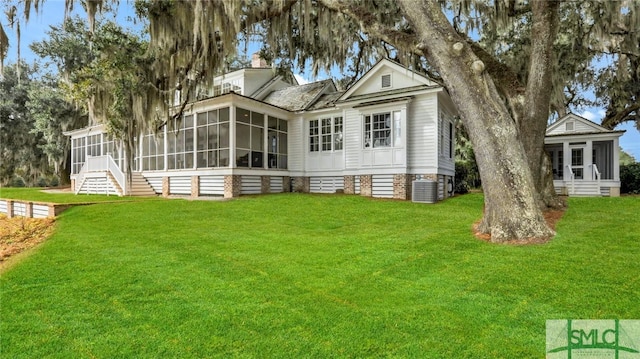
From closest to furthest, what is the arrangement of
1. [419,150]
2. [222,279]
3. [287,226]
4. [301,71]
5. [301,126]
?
[222,279], [287,226], [419,150], [301,71], [301,126]

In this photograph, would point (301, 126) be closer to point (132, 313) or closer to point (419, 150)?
point (419, 150)

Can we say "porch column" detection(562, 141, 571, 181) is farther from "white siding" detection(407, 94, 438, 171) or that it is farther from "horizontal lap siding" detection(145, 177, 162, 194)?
"horizontal lap siding" detection(145, 177, 162, 194)

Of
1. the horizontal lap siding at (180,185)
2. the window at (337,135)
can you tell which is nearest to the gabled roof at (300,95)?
the window at (337,135)

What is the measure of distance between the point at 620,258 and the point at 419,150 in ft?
30.3

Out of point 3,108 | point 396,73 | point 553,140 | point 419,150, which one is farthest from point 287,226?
point 3,108

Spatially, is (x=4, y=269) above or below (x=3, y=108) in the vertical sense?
below

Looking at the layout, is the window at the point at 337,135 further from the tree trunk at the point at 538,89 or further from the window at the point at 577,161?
the window at the point at 577,161

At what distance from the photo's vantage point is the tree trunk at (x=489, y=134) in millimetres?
6090

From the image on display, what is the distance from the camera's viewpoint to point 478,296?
3686 mm

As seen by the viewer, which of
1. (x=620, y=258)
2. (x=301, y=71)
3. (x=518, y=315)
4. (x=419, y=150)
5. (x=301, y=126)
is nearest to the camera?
(x=518, y=315)

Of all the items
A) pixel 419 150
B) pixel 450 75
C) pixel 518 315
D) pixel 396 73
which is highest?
pixel 396 73

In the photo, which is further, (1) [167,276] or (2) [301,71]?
(2) [301,71]

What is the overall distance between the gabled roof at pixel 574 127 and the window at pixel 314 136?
11.9 metres

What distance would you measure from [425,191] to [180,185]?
11.4 meters
